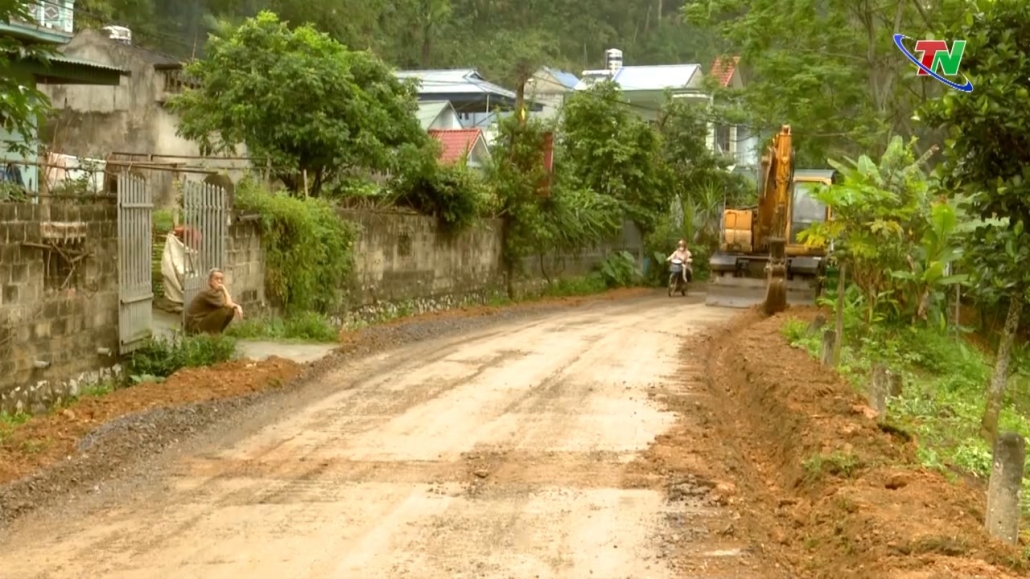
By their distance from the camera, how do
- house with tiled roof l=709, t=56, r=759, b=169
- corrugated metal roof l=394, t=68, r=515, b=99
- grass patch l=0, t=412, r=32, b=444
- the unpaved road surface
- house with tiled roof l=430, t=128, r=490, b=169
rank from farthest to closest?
1. corrugated metal roof l=394, t=68, r=515, b=99
2. house with tiled roof l=709, t=56, r=759, b=169
3. house with tiled roof l=430, t=128, r=490, b=169
4. grass patch l=0, t=412, r=32, b=444
5. the unpaved road surface

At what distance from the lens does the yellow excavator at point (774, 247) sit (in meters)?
26.3

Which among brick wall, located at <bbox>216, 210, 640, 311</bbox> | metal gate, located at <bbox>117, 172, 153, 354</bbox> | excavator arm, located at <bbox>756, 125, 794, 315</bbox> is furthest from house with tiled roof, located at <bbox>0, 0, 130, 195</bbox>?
excavator arm, located at <bbox>756, 125, 794, 315</bbox>

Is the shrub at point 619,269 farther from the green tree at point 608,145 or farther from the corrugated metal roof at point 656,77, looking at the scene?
the corrugated metal roof at point 656,77

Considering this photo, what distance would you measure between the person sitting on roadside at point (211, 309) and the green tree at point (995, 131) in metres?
9.66

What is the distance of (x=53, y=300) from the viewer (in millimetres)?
12828

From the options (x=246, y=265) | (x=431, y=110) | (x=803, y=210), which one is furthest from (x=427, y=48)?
(x=246, y=265)

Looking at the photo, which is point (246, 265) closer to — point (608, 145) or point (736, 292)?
point (736, 292)

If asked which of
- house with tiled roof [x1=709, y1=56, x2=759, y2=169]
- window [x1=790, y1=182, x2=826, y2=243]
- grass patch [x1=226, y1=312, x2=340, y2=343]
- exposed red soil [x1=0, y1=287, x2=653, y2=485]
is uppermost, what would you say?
house with tiled roof [x1=709, y1=56, x2=759, y2=169]

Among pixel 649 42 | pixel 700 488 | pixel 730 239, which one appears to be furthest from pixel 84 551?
pixel 649 42

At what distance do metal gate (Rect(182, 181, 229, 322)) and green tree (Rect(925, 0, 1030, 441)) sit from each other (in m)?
9.97

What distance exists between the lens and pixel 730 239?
30.2 meters

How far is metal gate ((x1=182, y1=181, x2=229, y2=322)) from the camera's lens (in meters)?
16.2

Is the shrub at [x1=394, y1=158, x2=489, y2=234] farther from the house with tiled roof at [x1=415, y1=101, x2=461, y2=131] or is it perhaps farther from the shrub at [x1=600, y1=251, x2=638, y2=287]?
the house with tiled roof at [x1=415, y1=101, x2=461, y2=131]

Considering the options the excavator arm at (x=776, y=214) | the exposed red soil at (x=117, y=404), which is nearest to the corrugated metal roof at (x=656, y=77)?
the excavator arm at (x=776, y=214)
